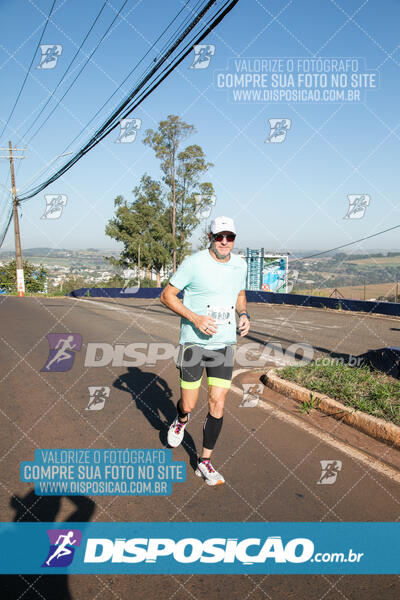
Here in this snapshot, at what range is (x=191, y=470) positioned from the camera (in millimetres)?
3732

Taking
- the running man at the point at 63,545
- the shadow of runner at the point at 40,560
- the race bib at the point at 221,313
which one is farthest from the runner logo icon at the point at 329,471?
the running man at the point at 63,545

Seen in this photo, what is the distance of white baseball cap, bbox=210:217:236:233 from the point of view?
11.3 ft

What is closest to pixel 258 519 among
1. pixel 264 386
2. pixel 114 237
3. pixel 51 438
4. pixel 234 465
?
pixel 234 465

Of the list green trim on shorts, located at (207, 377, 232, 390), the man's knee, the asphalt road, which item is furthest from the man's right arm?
the asphalt road

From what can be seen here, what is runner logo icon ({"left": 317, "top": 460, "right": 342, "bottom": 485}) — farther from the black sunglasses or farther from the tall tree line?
the tall tree line

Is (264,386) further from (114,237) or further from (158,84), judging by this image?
(114,237)

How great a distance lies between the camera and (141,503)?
3.23 metres

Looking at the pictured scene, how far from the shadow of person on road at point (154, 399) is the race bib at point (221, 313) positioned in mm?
1346

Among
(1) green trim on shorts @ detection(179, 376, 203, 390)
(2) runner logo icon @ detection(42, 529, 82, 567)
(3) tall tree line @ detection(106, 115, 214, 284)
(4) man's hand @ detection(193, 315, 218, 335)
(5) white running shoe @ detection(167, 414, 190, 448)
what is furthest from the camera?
(3) tall tree line @ detection(106, 115, 214, 284)

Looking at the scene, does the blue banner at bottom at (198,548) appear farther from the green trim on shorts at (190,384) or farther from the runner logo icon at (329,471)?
the green trim on shorts at (190,384)

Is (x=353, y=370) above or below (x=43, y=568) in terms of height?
above

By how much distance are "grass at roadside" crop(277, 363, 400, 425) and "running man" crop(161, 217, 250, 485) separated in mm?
2124

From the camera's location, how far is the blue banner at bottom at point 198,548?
2607 millimetres

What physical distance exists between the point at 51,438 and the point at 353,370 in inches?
164
